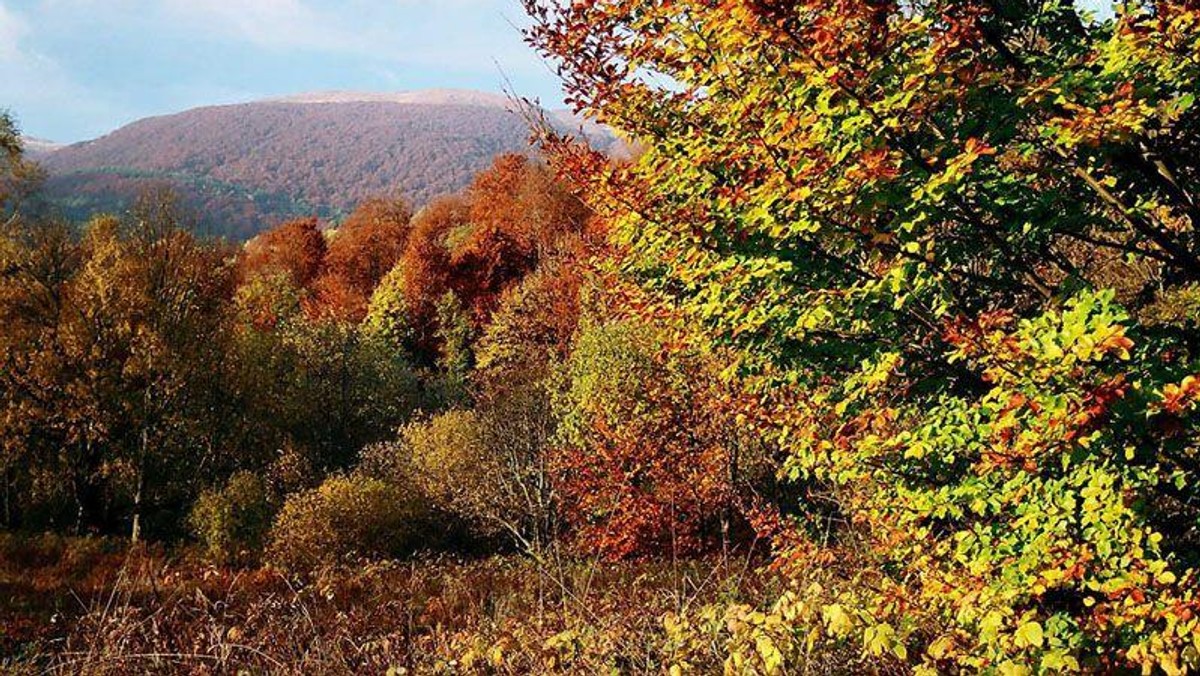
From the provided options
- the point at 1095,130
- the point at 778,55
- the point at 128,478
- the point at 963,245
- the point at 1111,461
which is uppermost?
the point at 778,55

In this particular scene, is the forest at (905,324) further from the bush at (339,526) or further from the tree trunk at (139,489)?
the tree trunk at (139,489)

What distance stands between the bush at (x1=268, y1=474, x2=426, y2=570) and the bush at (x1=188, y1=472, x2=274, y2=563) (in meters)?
0.92

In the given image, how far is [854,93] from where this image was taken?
4.04 metres

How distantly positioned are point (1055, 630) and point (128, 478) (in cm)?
2548

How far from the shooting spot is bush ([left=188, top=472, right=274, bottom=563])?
19.4 meters

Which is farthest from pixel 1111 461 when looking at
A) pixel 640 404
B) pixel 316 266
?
pixel 316 266

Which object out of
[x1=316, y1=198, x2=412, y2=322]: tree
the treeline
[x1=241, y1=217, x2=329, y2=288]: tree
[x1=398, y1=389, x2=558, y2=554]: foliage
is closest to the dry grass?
the treeline

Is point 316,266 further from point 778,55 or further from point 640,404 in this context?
point 778,55

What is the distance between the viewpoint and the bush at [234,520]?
19.4 metres

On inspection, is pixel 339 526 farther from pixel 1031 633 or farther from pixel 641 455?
pixel 1031 633

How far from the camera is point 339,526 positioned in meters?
19.3

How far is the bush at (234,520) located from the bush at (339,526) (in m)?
0.92

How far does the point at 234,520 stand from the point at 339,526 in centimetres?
304

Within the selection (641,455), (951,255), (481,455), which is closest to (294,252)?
(481,455)
